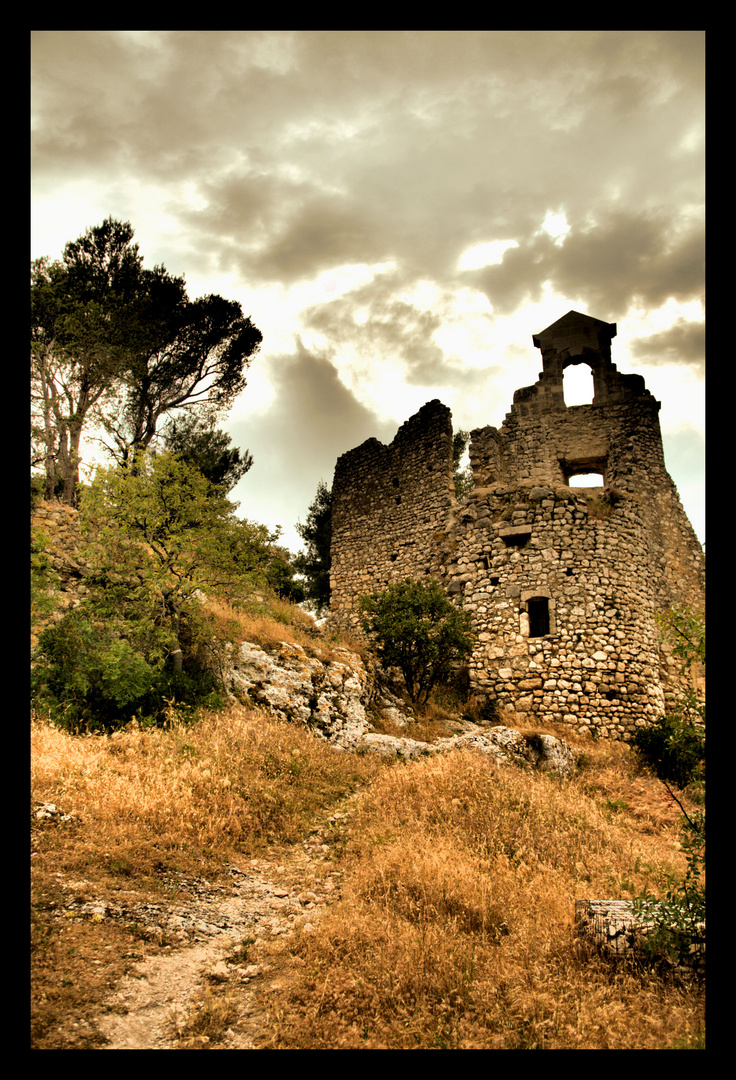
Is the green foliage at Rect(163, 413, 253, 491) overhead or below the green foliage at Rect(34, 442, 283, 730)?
overhead

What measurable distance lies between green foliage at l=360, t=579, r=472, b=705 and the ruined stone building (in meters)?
0.95

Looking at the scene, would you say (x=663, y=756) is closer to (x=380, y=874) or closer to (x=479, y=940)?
(x=380, y=874)

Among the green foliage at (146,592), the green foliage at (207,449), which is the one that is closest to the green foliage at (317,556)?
the green foliage at (207,449)

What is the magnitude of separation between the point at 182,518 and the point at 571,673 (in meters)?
8.28

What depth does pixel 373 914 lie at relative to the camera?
4.53m

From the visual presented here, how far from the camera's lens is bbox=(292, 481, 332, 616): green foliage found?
24625mm

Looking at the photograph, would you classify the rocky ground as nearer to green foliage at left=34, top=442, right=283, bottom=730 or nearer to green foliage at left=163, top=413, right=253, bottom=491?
green foliage at left=34, top=442, right=283, bottom=730

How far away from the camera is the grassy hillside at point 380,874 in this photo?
3.28m

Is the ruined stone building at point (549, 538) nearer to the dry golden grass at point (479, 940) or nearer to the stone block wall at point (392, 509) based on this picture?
the stone block wall at point (392, 509)

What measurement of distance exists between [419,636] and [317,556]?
13991 millimetres

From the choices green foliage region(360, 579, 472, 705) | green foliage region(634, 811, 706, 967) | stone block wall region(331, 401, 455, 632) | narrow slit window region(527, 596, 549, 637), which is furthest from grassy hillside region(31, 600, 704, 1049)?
stone block wall region(331, 401, 455, 632)

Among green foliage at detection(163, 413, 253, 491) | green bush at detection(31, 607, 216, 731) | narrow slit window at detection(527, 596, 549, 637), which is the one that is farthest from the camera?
green foliage at detection(163, 413, 253, 491)
